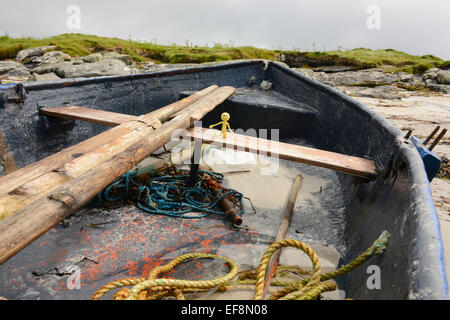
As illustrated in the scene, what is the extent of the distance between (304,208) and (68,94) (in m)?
2.68

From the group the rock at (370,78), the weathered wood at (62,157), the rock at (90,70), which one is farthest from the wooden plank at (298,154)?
the rock at (370,78)

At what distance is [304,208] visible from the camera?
9.35 feet

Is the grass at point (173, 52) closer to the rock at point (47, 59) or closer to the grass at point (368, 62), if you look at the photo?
the grass at point (368, 62)

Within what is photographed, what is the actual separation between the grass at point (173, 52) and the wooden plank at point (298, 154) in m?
14.3

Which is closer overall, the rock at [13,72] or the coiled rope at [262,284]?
the coiled rope at [262,284]

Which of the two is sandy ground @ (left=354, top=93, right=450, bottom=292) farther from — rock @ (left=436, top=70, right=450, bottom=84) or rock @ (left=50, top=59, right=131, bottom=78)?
rock @ (left=50, top=59, right=131, bottom=78)

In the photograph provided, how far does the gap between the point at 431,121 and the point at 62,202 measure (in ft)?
28.4

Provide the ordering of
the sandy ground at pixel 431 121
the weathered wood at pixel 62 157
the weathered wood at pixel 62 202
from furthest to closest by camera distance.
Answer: the sandy ground at pixel 431 121
the weathered wood at pixel 62 157
the weathered wood at pixel 62 202

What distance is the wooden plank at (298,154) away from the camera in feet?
7.10

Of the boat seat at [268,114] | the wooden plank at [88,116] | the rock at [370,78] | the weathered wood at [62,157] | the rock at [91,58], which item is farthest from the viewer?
the rock at [370,78]

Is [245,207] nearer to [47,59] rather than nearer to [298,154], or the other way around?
[298,154]
